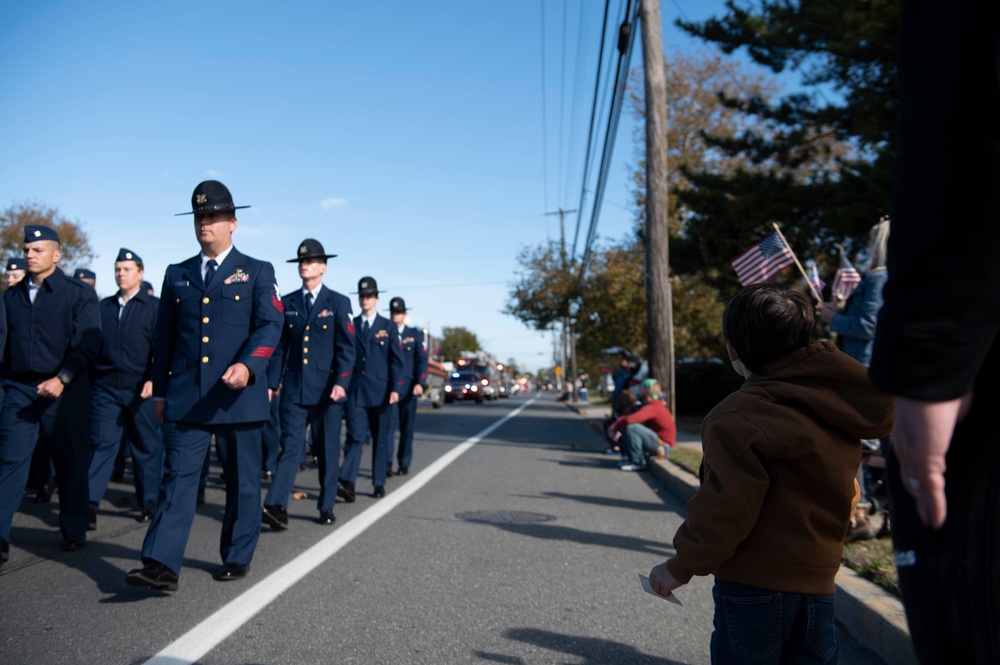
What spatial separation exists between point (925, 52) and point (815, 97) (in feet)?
58.5

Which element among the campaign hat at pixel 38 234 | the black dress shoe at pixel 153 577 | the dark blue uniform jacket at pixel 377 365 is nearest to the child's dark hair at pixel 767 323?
the black dress shoe at pixel 153 577

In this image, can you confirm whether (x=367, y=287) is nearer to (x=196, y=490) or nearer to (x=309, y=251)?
(x=309, y=251)

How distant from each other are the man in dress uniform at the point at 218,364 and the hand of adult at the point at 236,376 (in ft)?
0.03

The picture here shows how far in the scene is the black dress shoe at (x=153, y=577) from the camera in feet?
15.5

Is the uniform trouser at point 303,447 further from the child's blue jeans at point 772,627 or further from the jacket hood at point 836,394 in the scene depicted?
the jacket hood at point 836,394

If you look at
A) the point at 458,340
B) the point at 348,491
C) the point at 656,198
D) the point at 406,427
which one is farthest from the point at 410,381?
the point at 458,340

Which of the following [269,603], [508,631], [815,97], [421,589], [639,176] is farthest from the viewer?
[639,176]

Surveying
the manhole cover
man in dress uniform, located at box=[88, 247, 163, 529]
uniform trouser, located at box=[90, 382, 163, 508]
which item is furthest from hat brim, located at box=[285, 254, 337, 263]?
the manhole cover

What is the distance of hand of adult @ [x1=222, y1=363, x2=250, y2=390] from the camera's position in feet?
16.1

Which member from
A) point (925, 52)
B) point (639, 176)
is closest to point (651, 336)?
point (925, 52)

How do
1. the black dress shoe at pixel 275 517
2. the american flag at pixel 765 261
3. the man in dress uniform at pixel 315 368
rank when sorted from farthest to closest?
the american flag at pixel 765 261 < the man in dress uniform at pixel 315 368 < the black dress shoe at pixel 275 517

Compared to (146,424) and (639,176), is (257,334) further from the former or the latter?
(639,176)

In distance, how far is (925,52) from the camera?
1.50 m

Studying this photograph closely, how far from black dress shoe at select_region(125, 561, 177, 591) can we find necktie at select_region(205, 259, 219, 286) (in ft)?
5.31
